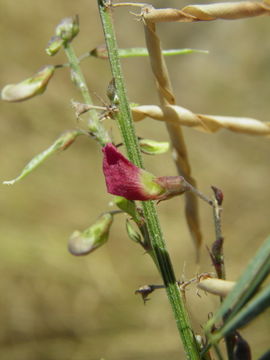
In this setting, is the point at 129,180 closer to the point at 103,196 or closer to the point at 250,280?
the point at 250,280

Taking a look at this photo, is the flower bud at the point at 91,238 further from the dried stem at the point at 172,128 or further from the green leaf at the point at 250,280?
the green leaf at the point at 250,280

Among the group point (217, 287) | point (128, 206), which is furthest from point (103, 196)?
point (217, 287)

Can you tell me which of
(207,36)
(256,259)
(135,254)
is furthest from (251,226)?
(256,259)

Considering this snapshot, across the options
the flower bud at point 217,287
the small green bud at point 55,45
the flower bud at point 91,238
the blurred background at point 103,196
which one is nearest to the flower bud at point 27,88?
the small green bud at point 55,45

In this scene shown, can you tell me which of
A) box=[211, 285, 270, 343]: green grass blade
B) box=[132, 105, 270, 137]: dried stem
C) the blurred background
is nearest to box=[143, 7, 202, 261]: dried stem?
A: box=[132, 105, 270, 137]: dried stem

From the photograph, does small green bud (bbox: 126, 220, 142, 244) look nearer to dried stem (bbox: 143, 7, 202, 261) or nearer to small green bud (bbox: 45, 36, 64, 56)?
dried stem (bbox: 143, 7, 202, 261)

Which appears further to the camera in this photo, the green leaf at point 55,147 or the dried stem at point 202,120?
the green leaf at point 55,147
